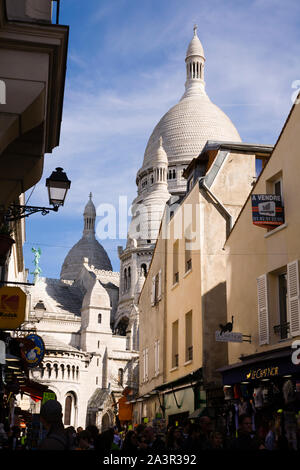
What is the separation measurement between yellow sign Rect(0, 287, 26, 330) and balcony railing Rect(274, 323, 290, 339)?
6.08m

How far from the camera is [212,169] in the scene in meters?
22.5

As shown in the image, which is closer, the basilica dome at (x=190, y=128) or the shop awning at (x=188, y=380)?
the shop awning at (x=188, y=380)

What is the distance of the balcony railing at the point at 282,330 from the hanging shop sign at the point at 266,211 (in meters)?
→ 2.52

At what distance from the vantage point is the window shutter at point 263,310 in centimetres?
1605

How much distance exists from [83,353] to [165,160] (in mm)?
41948

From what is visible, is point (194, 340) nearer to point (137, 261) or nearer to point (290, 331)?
point (290, 331)

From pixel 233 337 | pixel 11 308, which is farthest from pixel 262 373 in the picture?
pixel 11 308

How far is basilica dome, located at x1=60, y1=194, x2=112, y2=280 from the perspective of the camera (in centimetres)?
12138

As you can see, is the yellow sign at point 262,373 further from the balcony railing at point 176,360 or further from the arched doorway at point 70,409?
the arched doorway at point 70,409

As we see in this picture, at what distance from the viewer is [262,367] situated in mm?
15258

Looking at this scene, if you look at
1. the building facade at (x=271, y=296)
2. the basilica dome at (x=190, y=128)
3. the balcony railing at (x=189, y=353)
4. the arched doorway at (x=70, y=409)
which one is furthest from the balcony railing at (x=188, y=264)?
the basilica dome at (x=190, y=128)

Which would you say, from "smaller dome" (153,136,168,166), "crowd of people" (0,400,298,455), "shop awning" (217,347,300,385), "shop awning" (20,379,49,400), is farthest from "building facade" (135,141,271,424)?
"smaller dome" (153,136,168,166)

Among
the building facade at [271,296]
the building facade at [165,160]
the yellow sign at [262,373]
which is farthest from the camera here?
the building facade at [165,160]

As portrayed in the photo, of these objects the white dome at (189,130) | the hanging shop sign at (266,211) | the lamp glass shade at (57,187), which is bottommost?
the lamp glass shade at (57,187)
